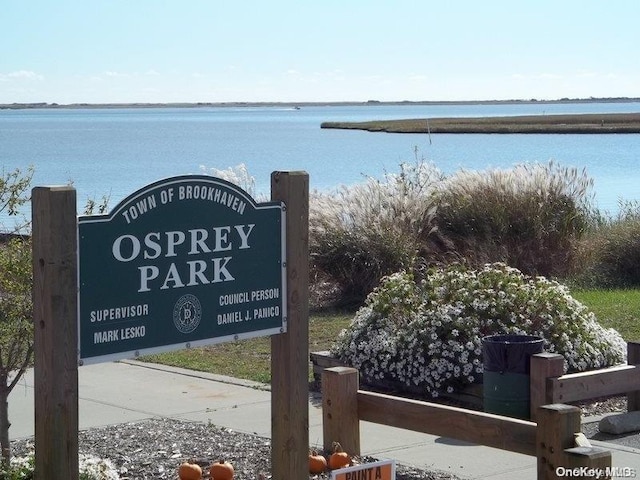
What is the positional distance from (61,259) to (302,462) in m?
1.80

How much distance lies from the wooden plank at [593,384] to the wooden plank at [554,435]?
1.65 metres

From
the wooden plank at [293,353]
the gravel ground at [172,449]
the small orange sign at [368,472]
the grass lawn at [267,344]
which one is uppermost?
the wooden plank at [293,353]

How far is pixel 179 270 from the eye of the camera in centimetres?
502

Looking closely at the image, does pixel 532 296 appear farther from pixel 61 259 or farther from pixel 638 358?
pixel 61 259

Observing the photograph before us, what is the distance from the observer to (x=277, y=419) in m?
5.64

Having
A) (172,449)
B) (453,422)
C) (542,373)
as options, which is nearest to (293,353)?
(453,422)

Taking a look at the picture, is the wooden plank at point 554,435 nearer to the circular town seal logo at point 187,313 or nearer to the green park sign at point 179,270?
the green park sign at point 179,270

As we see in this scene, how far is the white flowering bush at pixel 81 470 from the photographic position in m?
5.71

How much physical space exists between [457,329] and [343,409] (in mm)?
2238

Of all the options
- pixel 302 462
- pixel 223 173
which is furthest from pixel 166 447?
pixel 223 173

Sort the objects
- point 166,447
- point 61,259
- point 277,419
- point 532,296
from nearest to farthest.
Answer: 1. point 61,259
2. point 277,419
3. point 166,447
4. point 532,296

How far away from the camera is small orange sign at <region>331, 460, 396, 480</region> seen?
15.7ft

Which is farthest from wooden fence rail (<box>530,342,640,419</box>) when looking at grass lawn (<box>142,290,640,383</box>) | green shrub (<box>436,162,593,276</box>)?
green shrub (<box>436,162,593,276</box>)

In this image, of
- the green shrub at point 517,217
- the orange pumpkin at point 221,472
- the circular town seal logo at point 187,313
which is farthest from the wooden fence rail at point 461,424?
the green shrub at point 517,217
